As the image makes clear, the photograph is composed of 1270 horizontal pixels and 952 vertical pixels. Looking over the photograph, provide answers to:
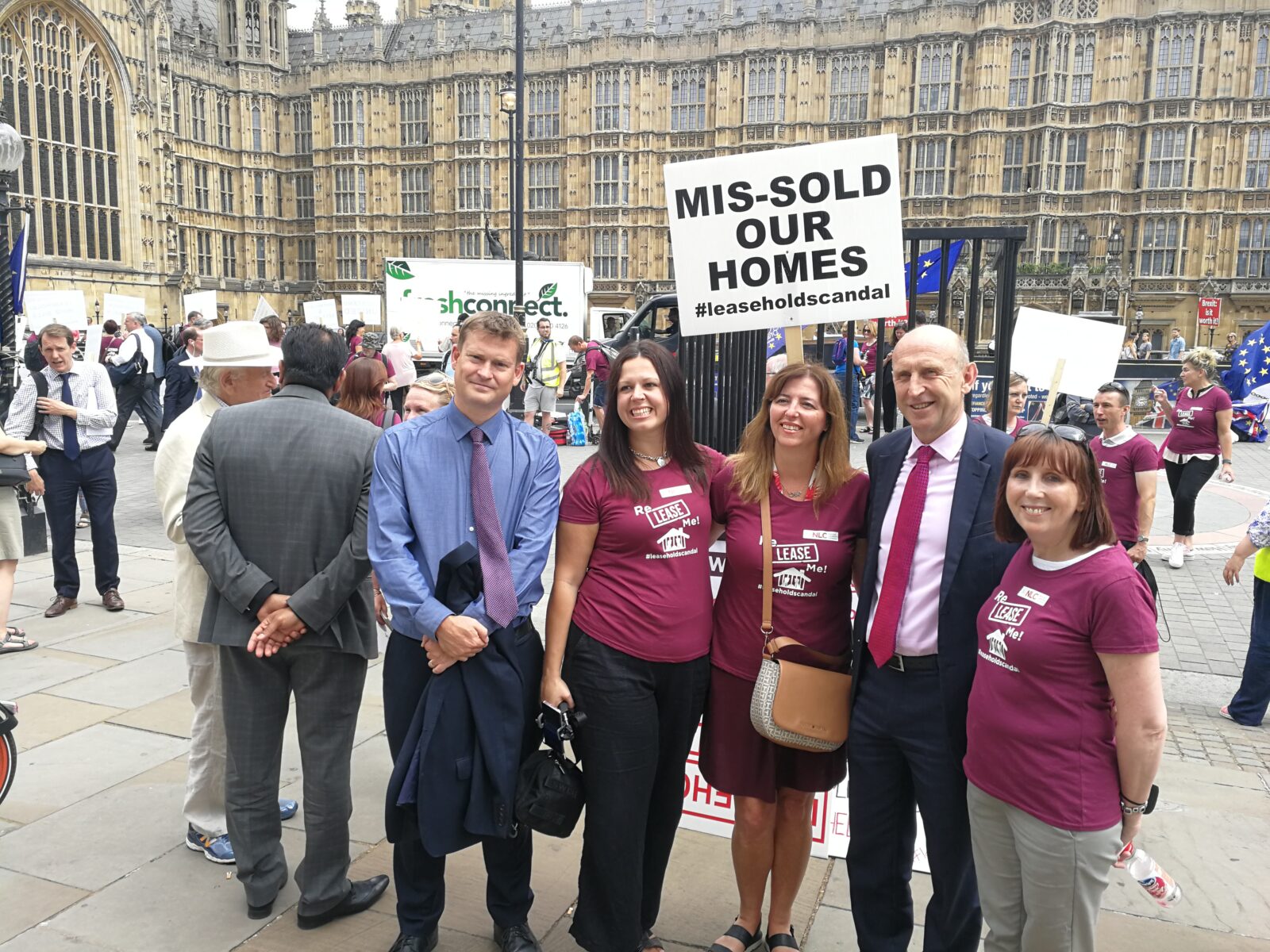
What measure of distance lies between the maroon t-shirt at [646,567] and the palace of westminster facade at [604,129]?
30089mm

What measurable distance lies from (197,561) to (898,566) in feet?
7.66

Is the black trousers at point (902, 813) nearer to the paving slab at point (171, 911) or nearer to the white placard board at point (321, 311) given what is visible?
the paving slab at point (171, 911)

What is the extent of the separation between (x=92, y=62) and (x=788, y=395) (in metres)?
47.2

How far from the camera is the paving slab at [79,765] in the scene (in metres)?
3.73

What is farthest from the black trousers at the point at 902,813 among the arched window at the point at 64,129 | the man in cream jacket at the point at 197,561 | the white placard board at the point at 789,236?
Result: the arched window at the point at 64,129

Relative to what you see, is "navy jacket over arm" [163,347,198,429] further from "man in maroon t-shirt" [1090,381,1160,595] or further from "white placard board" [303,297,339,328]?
"man in maroon t-shirt" [1090,381,1160,595]

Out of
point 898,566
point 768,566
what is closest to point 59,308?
point 768,566

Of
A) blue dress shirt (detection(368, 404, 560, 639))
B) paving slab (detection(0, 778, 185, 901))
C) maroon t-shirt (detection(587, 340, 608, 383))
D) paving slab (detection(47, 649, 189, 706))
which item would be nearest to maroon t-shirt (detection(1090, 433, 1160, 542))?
blue dress shirt (detection(368, 404, 560, 639))

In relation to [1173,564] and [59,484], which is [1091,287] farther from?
[59,484]

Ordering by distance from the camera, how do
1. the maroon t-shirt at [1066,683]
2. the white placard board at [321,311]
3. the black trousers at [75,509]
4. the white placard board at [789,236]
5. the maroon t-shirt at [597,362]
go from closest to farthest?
the maroon t-shirt at [1066,683], the white placard board at [789,236], the black trousers at [75,509], the maroon t-shirt at [597,362], the white placard board at [321,311]

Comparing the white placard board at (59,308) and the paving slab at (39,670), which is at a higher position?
the white placard board at (59,308)

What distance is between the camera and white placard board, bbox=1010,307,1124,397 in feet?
17.5

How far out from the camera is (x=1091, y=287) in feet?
117

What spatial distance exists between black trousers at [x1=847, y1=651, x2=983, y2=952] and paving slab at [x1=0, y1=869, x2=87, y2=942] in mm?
2461
